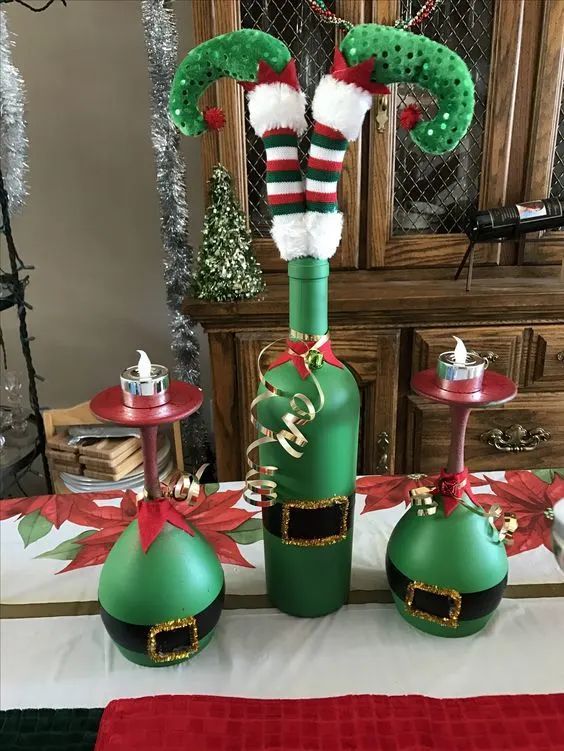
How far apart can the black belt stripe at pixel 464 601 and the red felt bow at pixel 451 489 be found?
0.09 m

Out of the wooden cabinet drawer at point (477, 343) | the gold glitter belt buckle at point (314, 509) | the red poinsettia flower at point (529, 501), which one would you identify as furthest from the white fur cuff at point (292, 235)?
the wooden cabinet drawer at point (477, 343)

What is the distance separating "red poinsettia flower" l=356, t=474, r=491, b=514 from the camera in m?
0.90

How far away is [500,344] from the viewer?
1.57 m

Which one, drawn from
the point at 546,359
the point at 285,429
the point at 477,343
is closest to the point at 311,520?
the point at 285,429

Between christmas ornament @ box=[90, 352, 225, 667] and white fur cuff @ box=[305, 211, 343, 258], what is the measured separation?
0.18 meters

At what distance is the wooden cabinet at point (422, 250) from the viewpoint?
1496 millimetres

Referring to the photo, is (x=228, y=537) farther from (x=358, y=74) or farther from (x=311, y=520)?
(x=358, y=74)

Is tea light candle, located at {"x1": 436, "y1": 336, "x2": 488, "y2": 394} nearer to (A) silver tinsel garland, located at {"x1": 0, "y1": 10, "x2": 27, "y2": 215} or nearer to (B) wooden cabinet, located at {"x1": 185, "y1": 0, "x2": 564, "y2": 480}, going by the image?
(B) wooden cabinet, located at {"x1": 185, "y1": 0, "x2": 564, "y2": 480}

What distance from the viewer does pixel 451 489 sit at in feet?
2.10

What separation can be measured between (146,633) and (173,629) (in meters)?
0.03

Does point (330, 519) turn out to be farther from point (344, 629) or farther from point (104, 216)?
point (104, 216)

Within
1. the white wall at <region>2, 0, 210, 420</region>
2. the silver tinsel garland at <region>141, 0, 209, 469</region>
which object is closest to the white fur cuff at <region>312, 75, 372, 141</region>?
the silver tinsel garland at <region>141, 0, 209, 469</region>

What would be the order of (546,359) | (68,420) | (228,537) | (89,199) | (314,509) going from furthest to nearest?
(89,199) → (68,420) → (546,359) → (228,537) → (314,509)

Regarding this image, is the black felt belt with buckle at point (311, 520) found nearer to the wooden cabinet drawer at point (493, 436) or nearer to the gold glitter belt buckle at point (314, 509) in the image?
the gold glitter belt buckle at point (314, 509)
